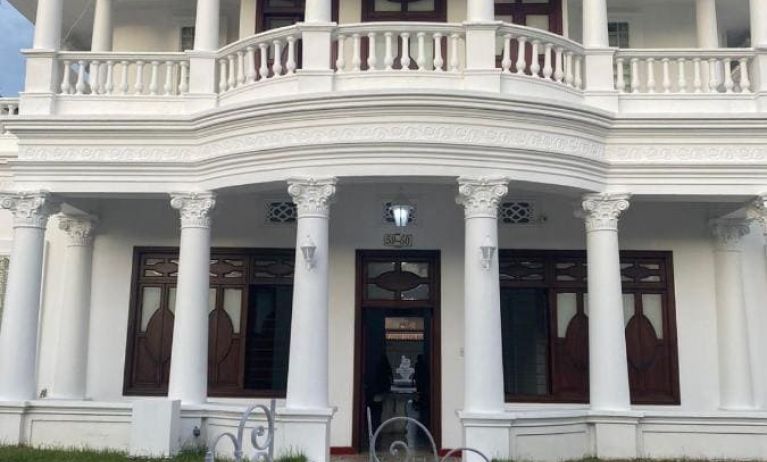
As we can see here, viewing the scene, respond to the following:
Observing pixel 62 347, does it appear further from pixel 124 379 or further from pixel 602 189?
pixel 602 189

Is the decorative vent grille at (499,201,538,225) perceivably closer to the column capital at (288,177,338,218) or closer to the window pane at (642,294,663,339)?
the window pane at (642,294,663,339)

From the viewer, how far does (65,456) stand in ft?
34.3

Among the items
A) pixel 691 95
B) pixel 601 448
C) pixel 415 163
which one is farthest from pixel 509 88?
pixel 601 448

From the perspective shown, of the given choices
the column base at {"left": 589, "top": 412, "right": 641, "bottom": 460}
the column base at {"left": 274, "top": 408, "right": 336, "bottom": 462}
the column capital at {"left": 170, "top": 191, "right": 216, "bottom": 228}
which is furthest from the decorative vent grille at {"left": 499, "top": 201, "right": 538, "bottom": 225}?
the column base at {"left": 274, "top": 408, "right": 336, "bottom": 462}

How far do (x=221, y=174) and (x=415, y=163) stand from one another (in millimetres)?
3008

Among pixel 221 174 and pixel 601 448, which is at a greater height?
pixel 221 174

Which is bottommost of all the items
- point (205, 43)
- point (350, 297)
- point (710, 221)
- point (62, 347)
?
point (62, 347)

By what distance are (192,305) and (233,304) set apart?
2559 millimetres

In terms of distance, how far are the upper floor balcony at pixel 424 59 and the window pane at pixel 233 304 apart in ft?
11.8

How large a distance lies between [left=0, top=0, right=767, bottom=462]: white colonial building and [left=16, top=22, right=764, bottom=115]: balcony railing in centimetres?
4

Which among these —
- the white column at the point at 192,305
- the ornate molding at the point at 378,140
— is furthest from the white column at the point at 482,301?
the white column at the point at 192,305

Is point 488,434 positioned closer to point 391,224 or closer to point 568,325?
point 568,325

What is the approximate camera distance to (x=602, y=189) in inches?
452

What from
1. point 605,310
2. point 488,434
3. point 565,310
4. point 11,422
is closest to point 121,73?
point 11,422
